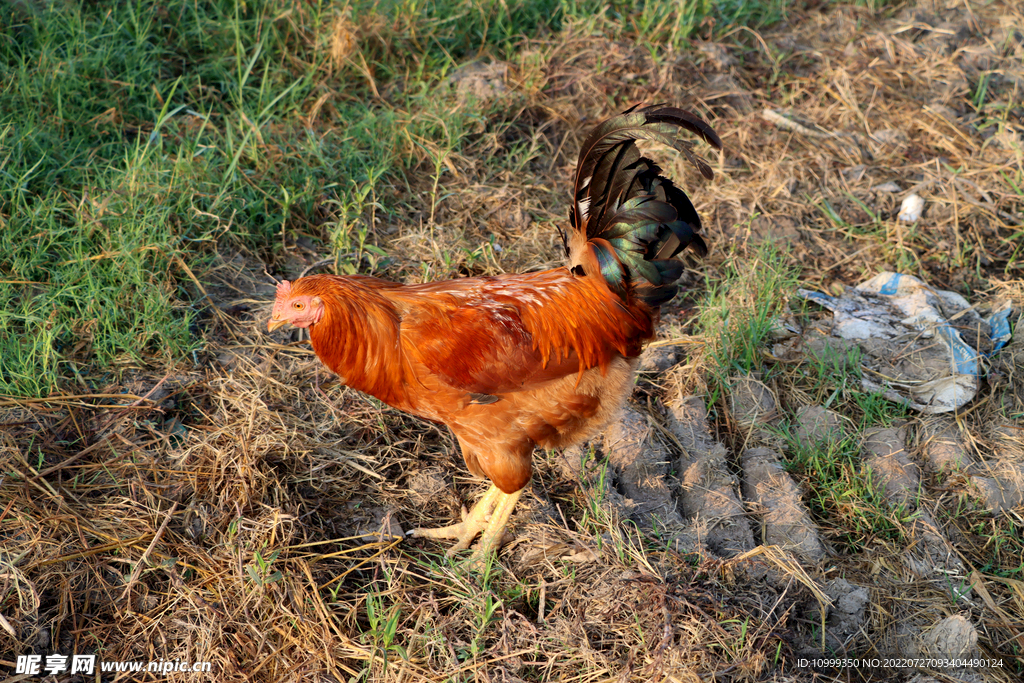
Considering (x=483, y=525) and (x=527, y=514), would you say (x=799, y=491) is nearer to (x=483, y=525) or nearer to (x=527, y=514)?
(x=527, y=514)

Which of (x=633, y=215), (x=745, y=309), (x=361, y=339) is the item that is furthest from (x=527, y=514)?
(x=745, y=309)

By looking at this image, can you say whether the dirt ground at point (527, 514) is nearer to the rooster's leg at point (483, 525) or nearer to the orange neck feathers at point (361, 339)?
the rooster's leg at point (483, 525)

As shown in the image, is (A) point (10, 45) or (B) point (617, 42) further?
(B) point (617, 42)

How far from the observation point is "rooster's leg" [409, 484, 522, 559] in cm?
310

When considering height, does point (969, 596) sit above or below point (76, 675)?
above

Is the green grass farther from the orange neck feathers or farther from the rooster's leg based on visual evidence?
the rooster's leg

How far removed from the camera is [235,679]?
2.64 m

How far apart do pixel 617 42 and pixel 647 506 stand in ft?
12.6

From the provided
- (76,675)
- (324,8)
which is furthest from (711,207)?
(76,675)

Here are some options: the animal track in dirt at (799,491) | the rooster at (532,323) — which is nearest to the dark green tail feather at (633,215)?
the rooster at (532,323)

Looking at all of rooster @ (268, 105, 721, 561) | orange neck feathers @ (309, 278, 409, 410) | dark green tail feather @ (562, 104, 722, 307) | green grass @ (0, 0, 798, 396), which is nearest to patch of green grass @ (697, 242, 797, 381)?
rooster @ (268, 105, 721, 561)

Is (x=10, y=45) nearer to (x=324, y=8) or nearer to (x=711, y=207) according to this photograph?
(x=324, y=8)

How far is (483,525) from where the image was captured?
320cm

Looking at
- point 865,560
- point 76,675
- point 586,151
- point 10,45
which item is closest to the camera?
point 76,675
